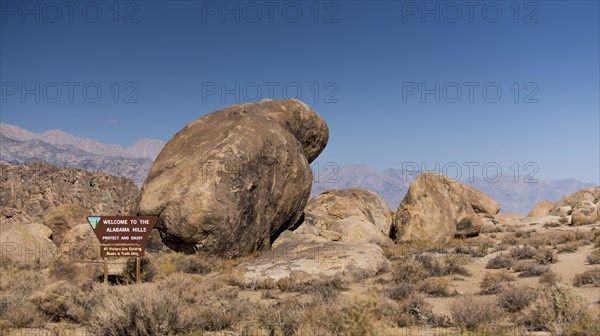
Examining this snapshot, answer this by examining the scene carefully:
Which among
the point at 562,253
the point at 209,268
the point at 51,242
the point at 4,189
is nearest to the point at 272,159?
the point at 209,268

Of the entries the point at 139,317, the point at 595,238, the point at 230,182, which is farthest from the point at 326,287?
the point at 595,238

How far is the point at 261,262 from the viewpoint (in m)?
13.1

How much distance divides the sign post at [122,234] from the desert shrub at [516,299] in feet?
26.7

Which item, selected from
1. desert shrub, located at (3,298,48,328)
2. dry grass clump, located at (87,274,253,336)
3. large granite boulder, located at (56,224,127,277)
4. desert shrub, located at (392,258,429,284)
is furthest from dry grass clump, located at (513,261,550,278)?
large granite boulder, located at (56,224,127,277)

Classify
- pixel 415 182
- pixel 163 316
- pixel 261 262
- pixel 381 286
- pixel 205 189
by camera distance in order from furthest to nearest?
pixel 415 182 → pixel 205 189 → pixel 261 262 → pixel 381 286 → pixel 163 316

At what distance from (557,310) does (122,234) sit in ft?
31.5

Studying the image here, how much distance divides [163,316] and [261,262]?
19.7 ft

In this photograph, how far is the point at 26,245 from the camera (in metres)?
17.1

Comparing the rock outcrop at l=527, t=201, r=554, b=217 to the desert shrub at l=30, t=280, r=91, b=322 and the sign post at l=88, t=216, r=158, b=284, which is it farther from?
the desert shrub at l=30, t=280, r=91, b=322

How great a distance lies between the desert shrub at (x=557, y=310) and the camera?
675 cm

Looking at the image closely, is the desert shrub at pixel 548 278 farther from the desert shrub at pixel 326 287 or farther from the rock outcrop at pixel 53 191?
the rock outcrop at pixel 53 191

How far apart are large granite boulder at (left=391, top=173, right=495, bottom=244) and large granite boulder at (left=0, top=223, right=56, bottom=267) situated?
1408cm

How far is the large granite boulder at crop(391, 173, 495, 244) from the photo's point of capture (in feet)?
70.2

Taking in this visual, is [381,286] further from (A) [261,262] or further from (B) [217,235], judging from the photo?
(B) [217,235]
